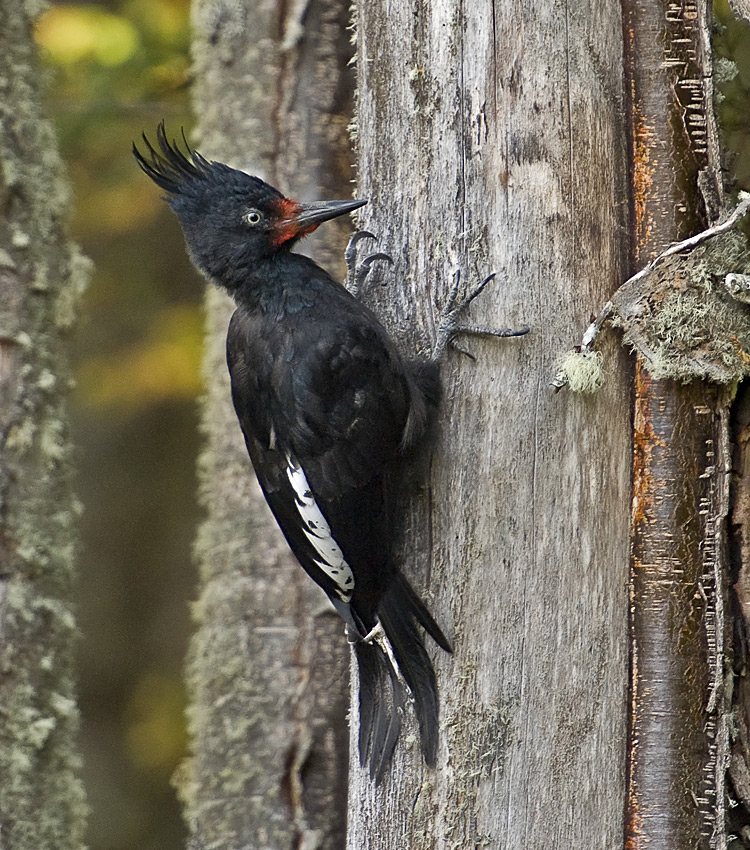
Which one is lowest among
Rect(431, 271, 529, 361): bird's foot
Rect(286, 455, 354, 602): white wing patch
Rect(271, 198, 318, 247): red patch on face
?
Rect(286, 455, 354, 602): white wing patch

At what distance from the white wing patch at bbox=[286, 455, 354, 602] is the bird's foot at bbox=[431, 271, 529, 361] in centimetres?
45

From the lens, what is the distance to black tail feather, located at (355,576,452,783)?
2131 mm

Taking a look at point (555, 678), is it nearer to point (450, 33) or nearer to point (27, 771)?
point (450, 33)

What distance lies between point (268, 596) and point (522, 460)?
1.46 m

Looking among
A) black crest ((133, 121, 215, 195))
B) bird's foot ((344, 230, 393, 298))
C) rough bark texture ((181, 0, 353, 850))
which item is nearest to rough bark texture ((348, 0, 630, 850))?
bird's foot ((344, 230, 393, 298))

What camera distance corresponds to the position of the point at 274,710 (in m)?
3.29

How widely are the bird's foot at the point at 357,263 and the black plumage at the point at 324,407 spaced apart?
0.17ft

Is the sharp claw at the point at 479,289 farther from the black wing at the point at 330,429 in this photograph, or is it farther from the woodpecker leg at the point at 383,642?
the woodpecker leg at the point at 383,642

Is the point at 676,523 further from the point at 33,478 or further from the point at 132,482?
the point at 132,482

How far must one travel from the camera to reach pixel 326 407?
2.37 meters

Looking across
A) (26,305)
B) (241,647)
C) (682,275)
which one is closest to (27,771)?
(241,647)

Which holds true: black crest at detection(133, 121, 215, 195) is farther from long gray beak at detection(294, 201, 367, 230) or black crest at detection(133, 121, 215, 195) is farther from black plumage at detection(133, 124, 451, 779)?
long gray beak at detection(294, 201, 367, 230)

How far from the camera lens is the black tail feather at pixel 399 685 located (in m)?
2.13

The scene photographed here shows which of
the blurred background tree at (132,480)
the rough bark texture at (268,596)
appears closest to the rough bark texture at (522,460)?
the rough bark texture at (268,596)
